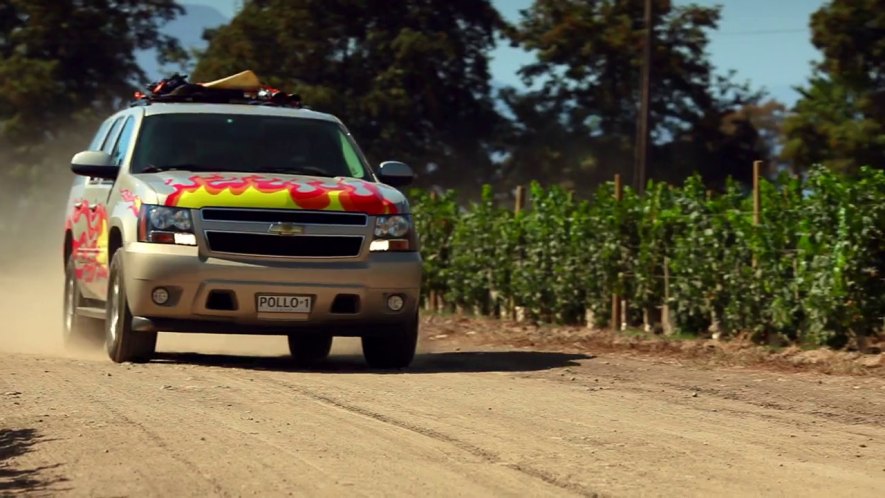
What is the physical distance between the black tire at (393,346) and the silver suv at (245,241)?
0.01m

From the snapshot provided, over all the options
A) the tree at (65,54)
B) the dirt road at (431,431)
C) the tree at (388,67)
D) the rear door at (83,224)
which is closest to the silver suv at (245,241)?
the dirt road at (431,431)

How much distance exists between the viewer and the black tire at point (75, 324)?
14.9 meters

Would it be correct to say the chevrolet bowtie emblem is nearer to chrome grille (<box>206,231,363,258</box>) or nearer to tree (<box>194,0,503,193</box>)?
chrome grille (<box>206,231,363,258</box>)

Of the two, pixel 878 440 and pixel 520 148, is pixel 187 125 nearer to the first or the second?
pixel 878 440

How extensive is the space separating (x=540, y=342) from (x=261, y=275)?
592cm

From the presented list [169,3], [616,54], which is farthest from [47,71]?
[616,54]

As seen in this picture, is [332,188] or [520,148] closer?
[332,188]

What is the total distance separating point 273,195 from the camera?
40.1ft

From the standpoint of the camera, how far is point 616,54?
58062mm

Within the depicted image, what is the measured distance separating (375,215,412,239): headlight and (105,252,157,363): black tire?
1.85m

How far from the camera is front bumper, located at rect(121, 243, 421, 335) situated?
12.0 meters

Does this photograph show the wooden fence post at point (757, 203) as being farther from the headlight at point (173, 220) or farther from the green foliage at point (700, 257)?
the headlight at point (173, 220)

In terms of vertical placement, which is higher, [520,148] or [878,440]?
[520,148]

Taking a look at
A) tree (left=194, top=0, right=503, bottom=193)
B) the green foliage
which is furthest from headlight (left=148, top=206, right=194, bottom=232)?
tree (left=194, top=0, right=503, bottom=193)
